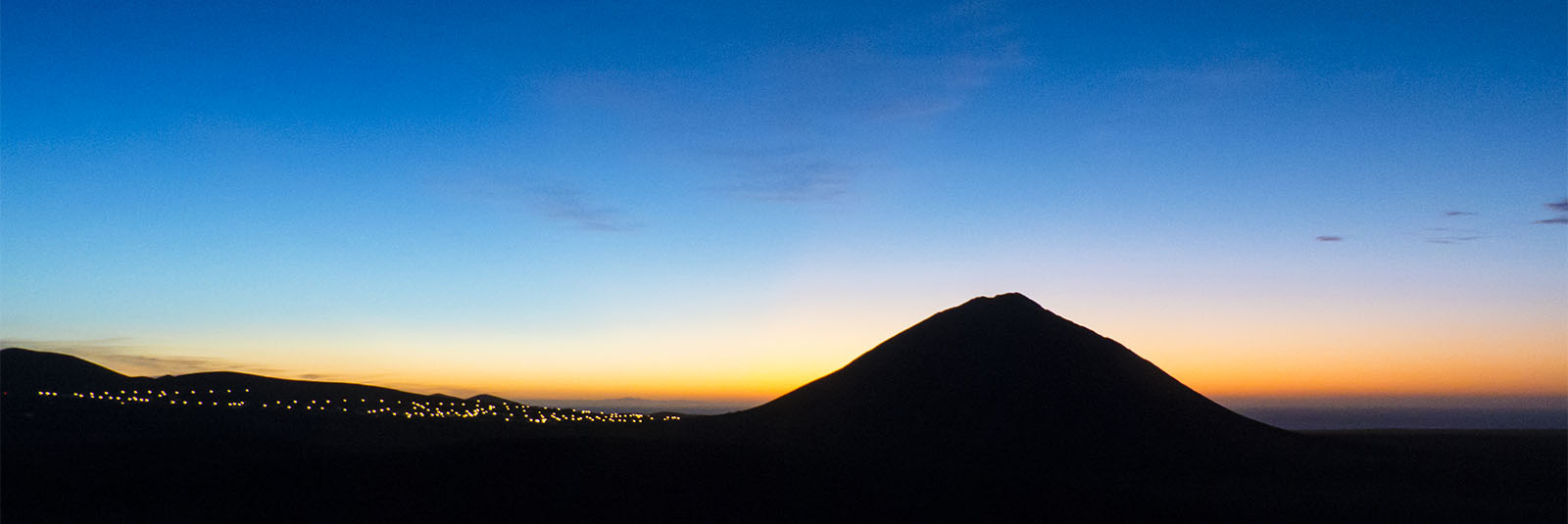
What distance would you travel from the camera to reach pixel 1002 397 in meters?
43.1

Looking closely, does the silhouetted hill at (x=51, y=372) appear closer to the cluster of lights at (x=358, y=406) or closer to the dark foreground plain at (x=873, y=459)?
the cluster of lights at (x=358, y=406)

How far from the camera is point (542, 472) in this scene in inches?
895

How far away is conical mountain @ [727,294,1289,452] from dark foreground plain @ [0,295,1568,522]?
0.13m

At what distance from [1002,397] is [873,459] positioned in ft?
38.9

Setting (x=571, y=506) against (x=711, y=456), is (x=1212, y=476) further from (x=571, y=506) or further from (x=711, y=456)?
(x=571, y=506)

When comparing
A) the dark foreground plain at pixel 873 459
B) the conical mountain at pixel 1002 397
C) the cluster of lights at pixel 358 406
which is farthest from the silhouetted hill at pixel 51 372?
the conical mountain at pixel 1002 397

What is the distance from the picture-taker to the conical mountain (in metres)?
40.0

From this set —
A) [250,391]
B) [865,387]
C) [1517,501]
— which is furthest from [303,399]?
[1517,501]

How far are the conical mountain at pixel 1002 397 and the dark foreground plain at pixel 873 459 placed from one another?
13 cm

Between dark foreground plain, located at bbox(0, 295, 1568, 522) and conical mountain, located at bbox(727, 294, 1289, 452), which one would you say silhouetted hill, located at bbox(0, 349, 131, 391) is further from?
conical mountain, located at bbox(727, 294, 1289, 452)

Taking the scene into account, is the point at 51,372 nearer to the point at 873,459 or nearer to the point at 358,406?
the point at 358,406

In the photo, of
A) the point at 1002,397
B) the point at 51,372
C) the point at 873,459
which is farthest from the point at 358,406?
the point at 873,459

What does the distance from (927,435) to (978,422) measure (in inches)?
92.8

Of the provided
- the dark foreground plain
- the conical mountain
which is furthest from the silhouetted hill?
the conical mountain
